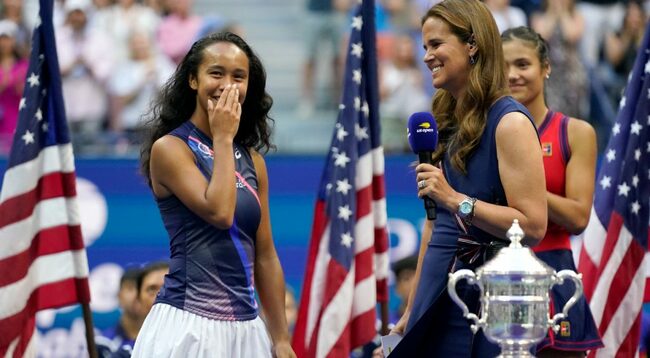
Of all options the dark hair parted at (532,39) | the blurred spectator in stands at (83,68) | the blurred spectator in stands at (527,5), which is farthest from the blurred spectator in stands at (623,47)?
the dark hair parted at (532,39)

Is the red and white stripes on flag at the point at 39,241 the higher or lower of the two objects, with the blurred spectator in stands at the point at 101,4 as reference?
lower

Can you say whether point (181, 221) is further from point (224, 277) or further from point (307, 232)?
point (307, 232)

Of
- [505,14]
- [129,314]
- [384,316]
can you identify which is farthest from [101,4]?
[384,316]

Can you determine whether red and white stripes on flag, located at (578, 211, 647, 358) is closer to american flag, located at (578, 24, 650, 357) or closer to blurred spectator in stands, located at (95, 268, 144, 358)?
american flag, located at (578, 24, 650, 357)

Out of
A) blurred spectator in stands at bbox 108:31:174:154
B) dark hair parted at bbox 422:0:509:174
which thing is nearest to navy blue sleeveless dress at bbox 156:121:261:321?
dark hair parted at bbox 422:0:509:174

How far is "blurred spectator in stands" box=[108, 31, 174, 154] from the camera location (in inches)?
466

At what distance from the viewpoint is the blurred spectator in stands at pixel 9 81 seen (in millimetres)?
11477

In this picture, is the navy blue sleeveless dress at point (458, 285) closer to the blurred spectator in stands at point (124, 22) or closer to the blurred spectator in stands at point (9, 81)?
the blurred spectator in stands at point (9, 81)

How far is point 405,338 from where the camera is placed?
507 centimetres

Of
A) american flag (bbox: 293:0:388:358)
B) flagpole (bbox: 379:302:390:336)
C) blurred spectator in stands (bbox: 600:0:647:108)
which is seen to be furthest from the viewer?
blurred spectator in stands (bbox: 600:0:647:108)

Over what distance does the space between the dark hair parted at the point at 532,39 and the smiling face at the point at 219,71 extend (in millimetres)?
1430

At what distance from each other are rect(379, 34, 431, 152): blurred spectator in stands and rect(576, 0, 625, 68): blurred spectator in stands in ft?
4.72

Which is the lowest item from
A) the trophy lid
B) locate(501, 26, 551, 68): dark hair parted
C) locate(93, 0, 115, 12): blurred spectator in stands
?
locate(93, 0, 115, 12): blurred spectator in stands

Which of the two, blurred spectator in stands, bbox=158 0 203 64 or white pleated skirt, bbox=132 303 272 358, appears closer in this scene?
white pleated skirt, bbox=132 303 272 358
